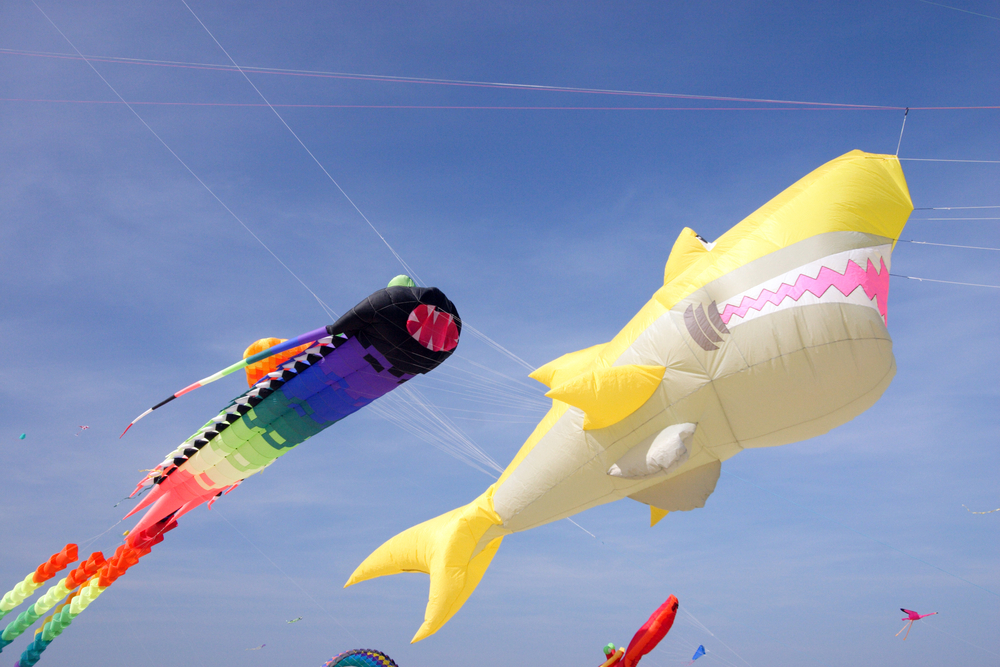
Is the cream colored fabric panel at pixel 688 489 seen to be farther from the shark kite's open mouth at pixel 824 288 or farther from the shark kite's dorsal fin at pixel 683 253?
the shark kite's dorsal fin at pixel 683 253

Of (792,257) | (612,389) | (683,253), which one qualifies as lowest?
(612,389)

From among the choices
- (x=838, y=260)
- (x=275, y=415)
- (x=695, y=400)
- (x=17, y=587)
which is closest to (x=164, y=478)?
(x=275, y=415)

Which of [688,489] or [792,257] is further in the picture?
[688,489]

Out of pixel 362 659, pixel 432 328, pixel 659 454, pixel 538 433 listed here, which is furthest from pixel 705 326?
pixel 362 659

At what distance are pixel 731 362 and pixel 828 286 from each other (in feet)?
3.81

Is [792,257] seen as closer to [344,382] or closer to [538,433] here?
[538,433]

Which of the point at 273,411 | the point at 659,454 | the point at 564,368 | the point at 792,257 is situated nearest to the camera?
the point at 792,257

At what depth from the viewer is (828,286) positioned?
22.2 ft

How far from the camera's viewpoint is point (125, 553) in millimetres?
12555

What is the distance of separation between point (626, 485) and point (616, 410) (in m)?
0.93

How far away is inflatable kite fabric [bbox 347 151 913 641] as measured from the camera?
6805mm

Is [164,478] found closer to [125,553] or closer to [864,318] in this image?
Answer: [125,553]

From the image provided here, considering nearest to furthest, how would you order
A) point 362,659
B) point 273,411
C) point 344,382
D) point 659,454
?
point 659,454 → point 344,382 → point 273,411 → point 362,659

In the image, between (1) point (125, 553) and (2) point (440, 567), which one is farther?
(1) point (125, 553)
